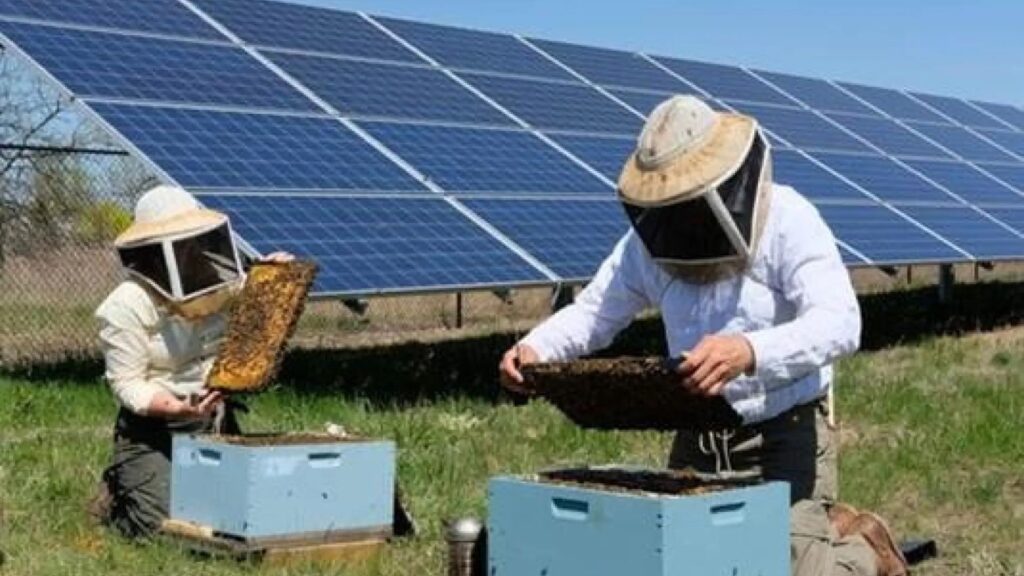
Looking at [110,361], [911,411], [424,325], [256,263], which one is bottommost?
[424,325]

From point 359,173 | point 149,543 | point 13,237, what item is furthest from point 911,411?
point 13,237

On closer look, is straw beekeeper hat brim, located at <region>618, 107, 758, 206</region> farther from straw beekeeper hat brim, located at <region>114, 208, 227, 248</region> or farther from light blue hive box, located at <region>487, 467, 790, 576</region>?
straw beekeeper hat brim, located at <region>114, 208, 227, 248</region>

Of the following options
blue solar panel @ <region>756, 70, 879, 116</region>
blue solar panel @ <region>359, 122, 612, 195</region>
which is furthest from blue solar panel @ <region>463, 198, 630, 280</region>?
blue solar panel @ <region>756, 70, 879, 116</region>

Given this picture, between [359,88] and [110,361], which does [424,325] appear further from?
[110,361]

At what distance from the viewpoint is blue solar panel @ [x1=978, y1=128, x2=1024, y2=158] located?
80.8 ft

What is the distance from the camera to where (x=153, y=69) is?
12492mm

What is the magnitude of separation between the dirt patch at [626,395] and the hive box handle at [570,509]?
338mm

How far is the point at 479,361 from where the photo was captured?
13797 mm

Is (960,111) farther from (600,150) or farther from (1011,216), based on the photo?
(600,150)

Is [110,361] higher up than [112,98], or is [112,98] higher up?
[112,98]

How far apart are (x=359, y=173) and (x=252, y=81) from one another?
1.62m

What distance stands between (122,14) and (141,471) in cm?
746

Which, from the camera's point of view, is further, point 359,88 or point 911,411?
point 359,88

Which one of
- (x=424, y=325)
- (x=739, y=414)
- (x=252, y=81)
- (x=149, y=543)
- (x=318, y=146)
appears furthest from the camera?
(x=424, y=325)
